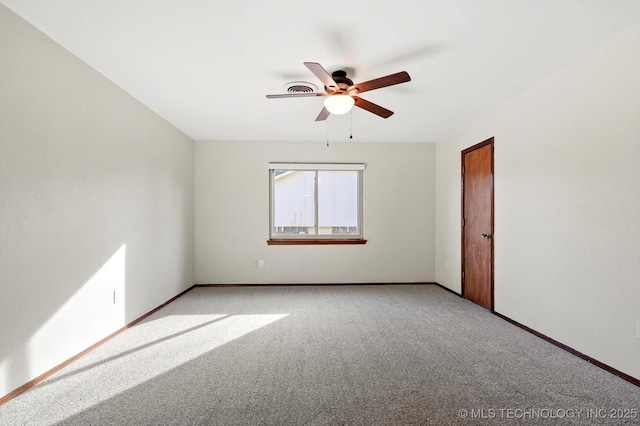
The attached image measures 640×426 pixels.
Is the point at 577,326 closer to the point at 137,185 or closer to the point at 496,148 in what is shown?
the point at 496,148

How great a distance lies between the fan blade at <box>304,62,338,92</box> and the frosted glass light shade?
7 cm

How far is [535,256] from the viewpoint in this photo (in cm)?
302

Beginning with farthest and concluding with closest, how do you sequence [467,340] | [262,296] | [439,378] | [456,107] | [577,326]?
[262,296] < [456,107] < [467,340] < [577,326] < [439,378]

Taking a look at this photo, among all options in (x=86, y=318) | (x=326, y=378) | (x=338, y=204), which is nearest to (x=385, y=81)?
(x=326, y=378)

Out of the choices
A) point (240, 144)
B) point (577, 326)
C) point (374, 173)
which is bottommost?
point (577, 326)

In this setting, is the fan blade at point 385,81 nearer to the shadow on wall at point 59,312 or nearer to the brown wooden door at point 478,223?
the brown wooden door at point 478,223

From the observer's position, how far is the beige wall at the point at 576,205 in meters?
2.17

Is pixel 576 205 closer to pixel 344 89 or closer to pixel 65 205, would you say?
pixel 344 89

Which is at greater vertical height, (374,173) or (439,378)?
(374,173)

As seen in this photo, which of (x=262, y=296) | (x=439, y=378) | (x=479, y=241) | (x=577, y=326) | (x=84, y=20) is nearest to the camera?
(x=84, y=20)

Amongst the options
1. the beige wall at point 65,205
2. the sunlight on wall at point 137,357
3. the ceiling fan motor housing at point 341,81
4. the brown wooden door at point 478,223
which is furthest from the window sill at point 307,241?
the ceiling fan motor housing at point 341,81

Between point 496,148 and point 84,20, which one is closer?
point 84,20

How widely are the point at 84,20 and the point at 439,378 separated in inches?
128

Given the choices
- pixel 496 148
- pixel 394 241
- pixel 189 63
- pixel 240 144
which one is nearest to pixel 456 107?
pixel 496 148
